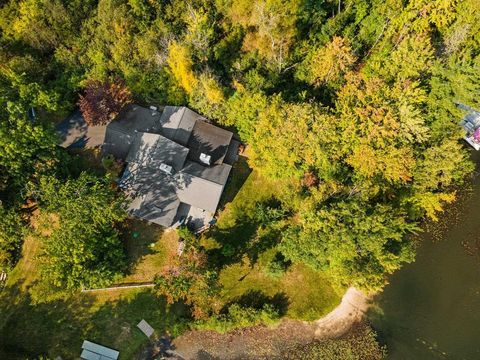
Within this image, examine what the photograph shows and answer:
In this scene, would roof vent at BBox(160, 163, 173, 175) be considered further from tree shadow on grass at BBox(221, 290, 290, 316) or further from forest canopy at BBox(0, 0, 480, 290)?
tree shadow on grass at BBox(221, 290, 290, 316)

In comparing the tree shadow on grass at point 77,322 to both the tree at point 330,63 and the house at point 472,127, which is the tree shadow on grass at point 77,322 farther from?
the house at point 472,127

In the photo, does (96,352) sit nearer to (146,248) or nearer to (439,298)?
(146,248)

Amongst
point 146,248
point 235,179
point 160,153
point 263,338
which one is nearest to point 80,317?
point 146,248

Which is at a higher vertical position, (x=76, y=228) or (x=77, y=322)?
(x=76, y=228)

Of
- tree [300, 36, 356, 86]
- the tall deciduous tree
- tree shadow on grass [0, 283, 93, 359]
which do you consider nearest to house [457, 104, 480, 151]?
tree [300, 36, 356, 86]

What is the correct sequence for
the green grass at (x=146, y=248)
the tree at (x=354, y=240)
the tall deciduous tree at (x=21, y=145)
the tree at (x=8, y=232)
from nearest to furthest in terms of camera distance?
the tree at (x=354, y=240)
the tall deciduous tree at (x=21, y=145)
the tree at (x=8, y=232)
the green grass at (x=146, y=248)

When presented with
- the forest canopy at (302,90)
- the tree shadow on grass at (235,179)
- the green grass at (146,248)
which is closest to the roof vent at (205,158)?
the tree shadow on grass at (235,179)
